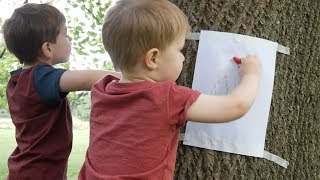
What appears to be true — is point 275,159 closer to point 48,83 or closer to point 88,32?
point 48,83

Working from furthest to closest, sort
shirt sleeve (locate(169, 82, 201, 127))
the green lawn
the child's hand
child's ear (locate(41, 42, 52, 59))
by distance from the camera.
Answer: the green lawn → child's ear (locate(41, 42, 52, 59)) → the child's hand → shirt sleeve (locate(169, 82, 201, 127))

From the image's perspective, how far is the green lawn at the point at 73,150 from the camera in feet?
47.1

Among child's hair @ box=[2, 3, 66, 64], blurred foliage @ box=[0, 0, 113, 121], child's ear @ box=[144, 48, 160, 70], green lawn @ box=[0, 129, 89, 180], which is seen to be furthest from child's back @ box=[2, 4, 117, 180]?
green lawn @ box=[0, 129, 89, 180]

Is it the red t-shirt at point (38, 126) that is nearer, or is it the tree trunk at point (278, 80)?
the tree trunk at point (278, 80)

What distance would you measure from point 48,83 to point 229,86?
94cm

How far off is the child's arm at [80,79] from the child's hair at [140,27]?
1.86ft

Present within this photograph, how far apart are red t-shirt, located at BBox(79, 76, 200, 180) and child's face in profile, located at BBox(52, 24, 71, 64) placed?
929 mm

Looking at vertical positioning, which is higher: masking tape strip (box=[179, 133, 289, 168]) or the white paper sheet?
the white paper sheet

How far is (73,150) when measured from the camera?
17.3m

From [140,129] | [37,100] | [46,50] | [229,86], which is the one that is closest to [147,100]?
[140,129]

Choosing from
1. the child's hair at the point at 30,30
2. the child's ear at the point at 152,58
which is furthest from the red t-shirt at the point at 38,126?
the child's ear at the point at 152,58

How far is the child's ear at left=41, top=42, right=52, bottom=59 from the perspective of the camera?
2.56 metres

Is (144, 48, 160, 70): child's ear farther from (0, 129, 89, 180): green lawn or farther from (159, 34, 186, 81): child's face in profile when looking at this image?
(0, 129, 89, 180): green lawn

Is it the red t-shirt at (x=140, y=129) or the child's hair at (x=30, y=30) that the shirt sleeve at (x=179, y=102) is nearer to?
the red t-shirt at (x=140, y=129)
